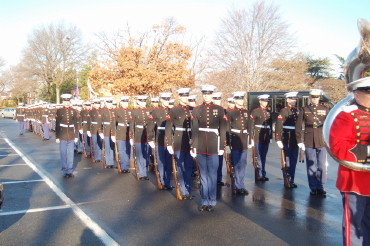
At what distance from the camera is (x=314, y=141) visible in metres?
7.00

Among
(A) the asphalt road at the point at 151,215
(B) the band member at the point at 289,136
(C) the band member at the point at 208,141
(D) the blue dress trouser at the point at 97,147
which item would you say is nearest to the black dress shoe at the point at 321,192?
(A) the asphalt road at the point at 151,215

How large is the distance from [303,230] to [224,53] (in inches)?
1101

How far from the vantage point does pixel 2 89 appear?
222 ft

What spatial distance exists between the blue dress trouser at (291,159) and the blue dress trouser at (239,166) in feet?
3.49

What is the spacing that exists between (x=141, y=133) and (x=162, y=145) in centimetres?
109

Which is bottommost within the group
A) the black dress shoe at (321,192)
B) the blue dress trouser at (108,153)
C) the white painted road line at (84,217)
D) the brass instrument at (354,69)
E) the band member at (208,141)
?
the black dress shoe at (321,192)

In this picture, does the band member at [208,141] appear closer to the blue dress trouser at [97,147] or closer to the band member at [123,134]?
the band member at [123,134]

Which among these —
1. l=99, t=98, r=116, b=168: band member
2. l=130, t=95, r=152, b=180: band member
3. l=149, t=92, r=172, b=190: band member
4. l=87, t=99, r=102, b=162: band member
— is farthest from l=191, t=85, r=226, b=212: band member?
l=87, t=99, r=102, b=162: band member

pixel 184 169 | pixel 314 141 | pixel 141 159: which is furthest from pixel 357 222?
pixel 141 159

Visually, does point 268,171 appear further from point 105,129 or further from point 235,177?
point 105,129

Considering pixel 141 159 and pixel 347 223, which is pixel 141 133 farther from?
pixel 347 223

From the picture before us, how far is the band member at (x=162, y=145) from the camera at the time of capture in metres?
7.76

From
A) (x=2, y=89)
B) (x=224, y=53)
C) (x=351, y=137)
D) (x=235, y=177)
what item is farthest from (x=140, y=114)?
(x=2, y=89)

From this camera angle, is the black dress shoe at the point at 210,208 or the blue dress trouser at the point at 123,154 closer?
the black dress shoe at the point at 210,208
